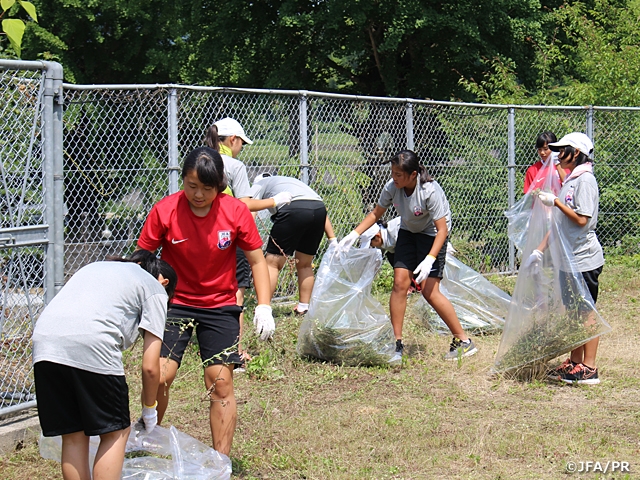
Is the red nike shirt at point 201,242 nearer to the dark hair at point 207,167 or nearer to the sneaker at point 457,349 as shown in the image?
the dark hair at point 207,167

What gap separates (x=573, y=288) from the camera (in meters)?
4.94

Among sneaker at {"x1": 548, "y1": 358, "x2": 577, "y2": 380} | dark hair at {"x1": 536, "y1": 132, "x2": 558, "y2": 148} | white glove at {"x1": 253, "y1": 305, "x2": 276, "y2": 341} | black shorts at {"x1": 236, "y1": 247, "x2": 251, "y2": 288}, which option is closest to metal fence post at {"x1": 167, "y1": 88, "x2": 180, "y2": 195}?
black shorts at {"x1": 236, "y1": 247, "x2": 251, "y2": 288}

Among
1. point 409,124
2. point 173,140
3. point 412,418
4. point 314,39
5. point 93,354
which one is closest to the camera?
point 93,354

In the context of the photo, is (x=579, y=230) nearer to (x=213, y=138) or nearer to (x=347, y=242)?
(x=347, y=242)

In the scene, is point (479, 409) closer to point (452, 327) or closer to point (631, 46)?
point (452, 327)

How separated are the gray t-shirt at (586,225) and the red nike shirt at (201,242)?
239 cm

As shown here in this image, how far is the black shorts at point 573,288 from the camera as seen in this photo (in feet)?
16.0

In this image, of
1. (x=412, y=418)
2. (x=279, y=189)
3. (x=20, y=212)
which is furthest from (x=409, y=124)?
(x=20, y=212)

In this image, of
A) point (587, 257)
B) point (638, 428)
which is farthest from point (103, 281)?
point (587, 257)

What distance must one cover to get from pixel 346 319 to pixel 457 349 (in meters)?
0.87

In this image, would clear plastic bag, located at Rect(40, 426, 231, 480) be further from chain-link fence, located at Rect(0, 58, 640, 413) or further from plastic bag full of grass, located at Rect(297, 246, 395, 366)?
plastic bag full of grass, located at Rect(297, 246, 395, 366)

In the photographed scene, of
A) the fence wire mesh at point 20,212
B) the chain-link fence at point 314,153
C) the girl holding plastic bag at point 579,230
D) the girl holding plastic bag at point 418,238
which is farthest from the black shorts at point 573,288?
the fence wire mesh at point 20,212

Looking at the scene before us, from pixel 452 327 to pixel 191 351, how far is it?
1.93 m

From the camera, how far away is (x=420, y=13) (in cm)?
1157
